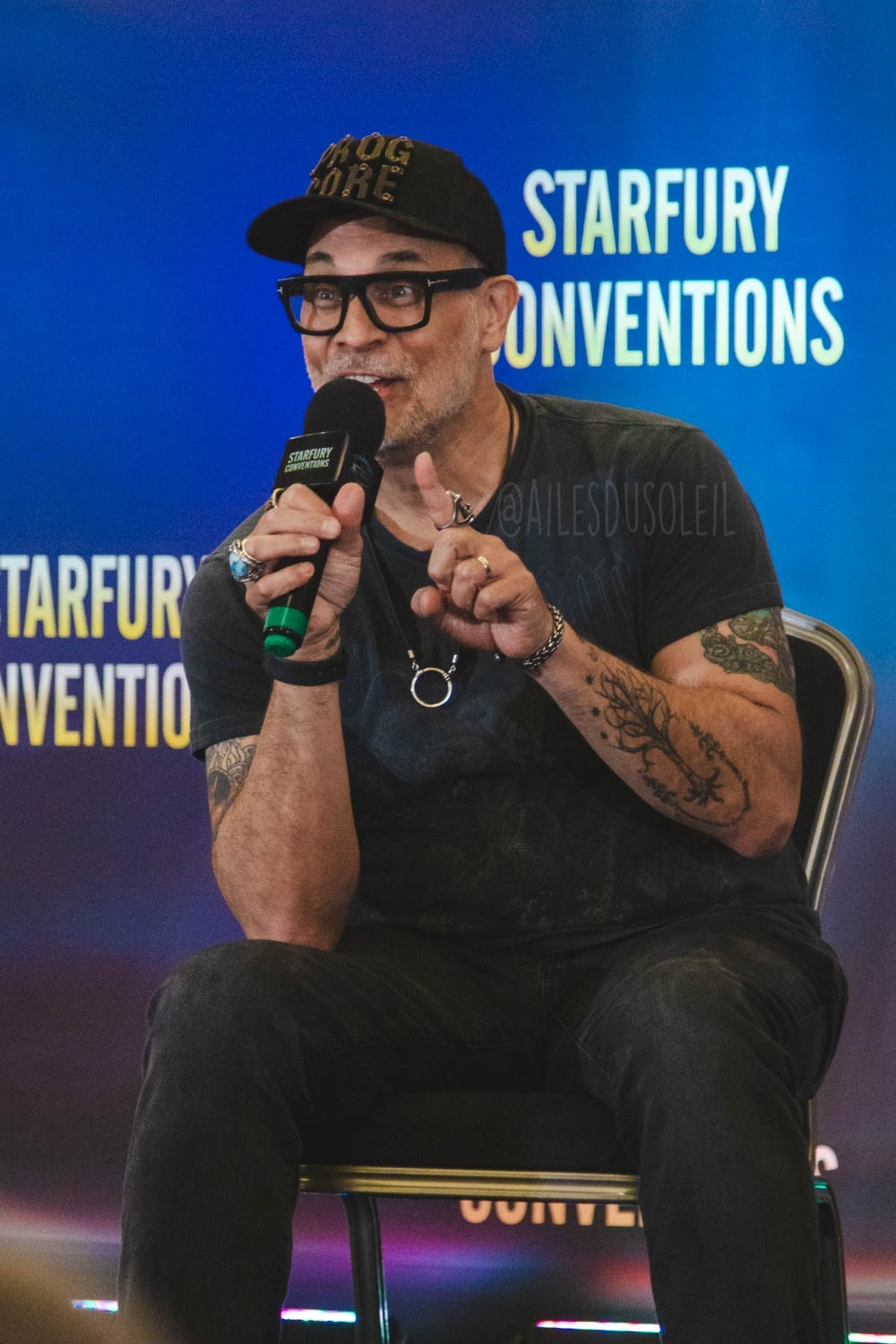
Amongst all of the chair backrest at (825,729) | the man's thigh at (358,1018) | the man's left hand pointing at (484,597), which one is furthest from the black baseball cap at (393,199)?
the man's thigh at (358,1018)

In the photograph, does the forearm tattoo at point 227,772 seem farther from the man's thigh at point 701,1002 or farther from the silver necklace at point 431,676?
the man's thigh at point 701,1002

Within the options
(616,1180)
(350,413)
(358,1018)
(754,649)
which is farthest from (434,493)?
(616,1180)

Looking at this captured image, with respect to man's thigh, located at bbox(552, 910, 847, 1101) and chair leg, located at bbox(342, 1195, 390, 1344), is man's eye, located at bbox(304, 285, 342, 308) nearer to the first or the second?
man's thigh, located at bbox(552, 910, 847, 1101)

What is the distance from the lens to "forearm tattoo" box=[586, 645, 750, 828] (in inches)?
53.5

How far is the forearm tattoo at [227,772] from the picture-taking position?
155 cm

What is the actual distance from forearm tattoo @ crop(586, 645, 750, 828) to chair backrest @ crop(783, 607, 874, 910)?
332mm

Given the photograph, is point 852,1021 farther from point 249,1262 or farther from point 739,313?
point 249,1262

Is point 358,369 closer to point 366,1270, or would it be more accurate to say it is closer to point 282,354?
point 282,354

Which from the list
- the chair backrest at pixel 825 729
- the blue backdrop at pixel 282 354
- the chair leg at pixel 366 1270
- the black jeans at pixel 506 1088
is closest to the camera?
the black jeans at pixel 506 1088

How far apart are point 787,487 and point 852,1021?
2.48 ft

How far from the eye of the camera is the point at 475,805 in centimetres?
152

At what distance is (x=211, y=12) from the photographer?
2.21 meters

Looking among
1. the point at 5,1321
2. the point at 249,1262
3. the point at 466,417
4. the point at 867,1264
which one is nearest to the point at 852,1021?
the point at 867,1264

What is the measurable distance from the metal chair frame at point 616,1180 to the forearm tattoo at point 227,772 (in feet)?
1.33
